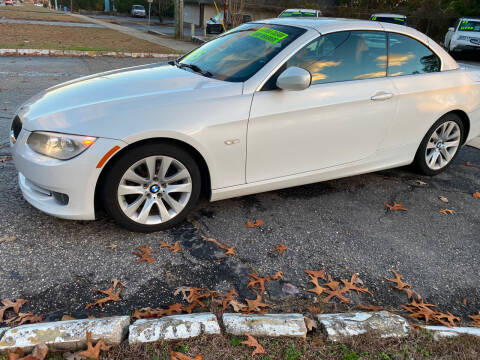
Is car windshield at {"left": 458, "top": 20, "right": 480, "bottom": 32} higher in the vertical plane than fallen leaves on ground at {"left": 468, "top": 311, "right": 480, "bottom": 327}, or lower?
higher

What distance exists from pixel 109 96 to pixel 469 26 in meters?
19.6

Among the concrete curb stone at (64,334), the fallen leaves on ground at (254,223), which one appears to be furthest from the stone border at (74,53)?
the concrete curb stone at (64,334)

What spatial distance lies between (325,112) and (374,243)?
1198 mm

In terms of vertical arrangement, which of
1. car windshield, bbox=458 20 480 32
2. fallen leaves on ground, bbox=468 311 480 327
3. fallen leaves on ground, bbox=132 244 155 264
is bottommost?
fallen leaves on ground, bbox=468 311 480 327

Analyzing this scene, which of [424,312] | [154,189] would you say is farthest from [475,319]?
[154,189]

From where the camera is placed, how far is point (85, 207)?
2926 millimetres

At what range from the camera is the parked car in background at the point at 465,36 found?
1734 centimetres

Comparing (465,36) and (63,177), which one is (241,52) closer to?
(63,177)

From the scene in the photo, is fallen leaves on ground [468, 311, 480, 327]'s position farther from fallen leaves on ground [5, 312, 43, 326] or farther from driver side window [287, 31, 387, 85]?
fallen leaves on ground [5, 312, 43, 326]

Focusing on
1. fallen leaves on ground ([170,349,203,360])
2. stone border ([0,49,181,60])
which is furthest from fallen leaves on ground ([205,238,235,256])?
stone border ([0,49,181,60])

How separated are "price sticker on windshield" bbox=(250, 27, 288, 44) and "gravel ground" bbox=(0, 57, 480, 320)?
4.93ft

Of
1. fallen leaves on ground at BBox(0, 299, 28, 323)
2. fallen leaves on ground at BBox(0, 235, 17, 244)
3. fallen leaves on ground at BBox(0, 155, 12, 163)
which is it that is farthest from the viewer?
fallen leaves on ground at BBox(0, 155, 12, 163)

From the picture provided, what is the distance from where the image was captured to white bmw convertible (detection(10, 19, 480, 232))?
2896mm

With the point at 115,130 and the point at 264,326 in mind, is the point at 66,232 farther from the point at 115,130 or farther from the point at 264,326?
the point at 264,326
